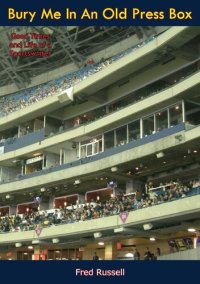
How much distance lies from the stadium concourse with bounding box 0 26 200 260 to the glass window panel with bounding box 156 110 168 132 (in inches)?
3.2

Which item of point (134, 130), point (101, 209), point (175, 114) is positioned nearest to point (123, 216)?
point (101, 209)

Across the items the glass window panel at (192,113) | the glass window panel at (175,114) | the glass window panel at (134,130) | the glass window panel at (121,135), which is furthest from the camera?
the glass window panel at (121,135)

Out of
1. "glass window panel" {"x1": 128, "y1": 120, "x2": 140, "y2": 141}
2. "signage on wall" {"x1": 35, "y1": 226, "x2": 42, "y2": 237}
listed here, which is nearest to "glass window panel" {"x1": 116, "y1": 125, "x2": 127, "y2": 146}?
"glass window panel" {"x1": 128, "y1": 120, "x2": 140, "y2": 141}

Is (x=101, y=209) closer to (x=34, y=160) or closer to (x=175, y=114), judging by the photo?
(x=175, y=114)

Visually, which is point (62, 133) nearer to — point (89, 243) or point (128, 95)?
point (128, 95)

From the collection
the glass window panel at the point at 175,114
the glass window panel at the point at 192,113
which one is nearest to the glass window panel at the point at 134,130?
the glass window panel at the point at 175,114

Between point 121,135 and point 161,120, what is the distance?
465 centimetres

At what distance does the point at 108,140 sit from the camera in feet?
133

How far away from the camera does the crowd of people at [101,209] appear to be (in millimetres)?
30312

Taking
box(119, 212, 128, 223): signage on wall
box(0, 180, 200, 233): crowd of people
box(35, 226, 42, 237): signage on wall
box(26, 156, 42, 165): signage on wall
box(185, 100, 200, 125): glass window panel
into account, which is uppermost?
box(185, 100, 200, 125): glass window panel

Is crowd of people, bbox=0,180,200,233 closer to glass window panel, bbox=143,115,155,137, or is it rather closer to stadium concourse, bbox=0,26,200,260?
stadium concourse, bbox=0,26,200,260

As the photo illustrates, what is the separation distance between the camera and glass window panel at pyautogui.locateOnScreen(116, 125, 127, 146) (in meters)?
38.9

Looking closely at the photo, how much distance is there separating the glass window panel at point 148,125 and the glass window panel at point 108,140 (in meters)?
4.08

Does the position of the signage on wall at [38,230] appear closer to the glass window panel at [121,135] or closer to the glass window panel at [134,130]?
the glass window panel at [121,135]
